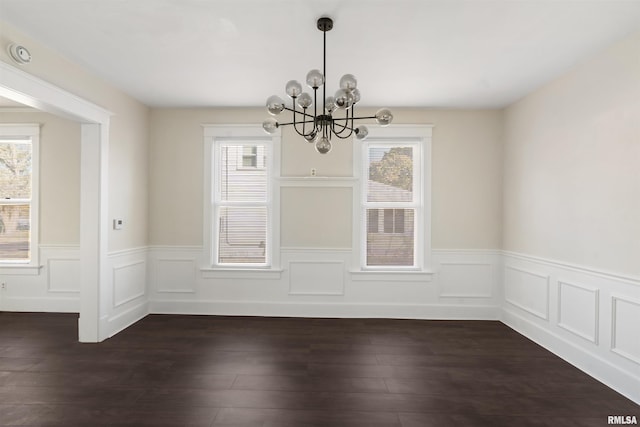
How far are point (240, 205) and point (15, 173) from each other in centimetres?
304

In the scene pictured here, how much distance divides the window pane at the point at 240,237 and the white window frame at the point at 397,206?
1.28 meters

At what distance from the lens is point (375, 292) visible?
15.1 feet

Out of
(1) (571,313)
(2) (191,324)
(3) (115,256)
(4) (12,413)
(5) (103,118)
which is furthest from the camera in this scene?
(2) (191,324)

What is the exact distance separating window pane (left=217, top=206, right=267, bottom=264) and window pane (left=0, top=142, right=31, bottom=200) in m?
2.62

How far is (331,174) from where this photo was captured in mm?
4594

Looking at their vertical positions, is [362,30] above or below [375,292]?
above

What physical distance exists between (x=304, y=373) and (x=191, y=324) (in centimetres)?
191

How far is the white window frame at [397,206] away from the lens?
180 inches

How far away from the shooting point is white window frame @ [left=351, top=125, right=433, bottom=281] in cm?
457

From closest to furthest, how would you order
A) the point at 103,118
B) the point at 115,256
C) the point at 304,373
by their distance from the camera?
the point at 304,373 < the point at 103,118 < the point at 115,256

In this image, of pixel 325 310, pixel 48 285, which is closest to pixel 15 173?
pixel 48 285

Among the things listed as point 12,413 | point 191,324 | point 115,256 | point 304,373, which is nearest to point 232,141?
point 115,256

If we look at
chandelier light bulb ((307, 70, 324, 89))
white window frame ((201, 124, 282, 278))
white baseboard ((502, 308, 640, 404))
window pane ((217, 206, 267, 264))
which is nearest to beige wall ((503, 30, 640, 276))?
white baseboard ((502, 308, 640, 404))

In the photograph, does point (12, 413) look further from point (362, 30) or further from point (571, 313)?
point (571, 313)
